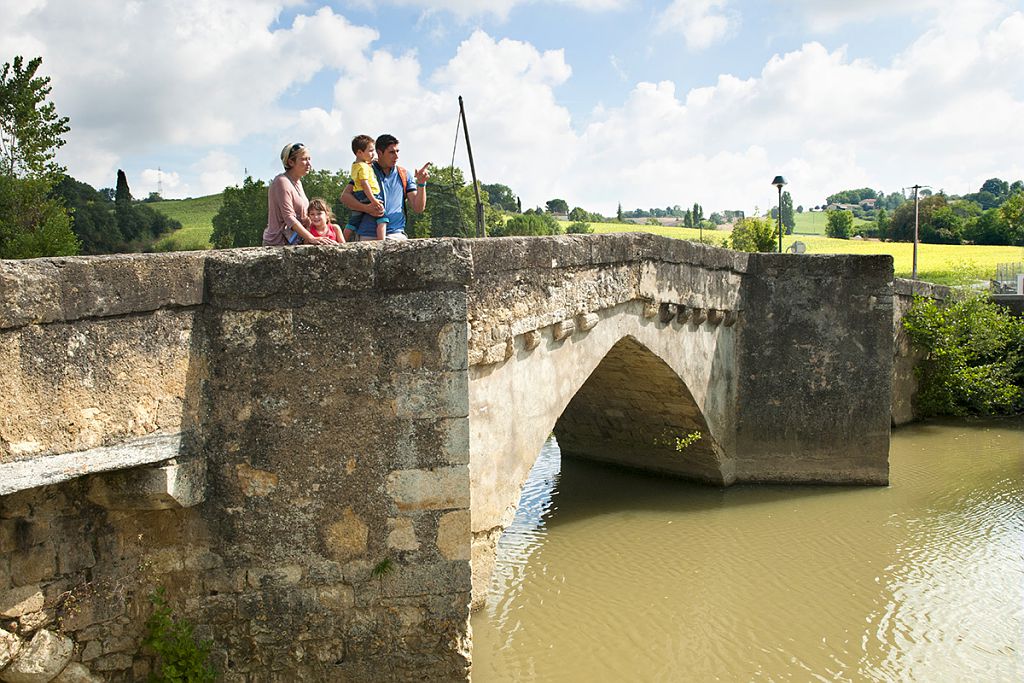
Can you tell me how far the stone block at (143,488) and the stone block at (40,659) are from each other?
1.92ft

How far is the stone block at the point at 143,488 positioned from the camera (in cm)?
368

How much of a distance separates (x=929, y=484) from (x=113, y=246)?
3015 centimetres

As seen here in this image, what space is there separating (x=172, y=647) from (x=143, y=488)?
32.7 inches

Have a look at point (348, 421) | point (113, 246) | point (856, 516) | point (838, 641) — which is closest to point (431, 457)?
point (348, 421)

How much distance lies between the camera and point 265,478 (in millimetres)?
4016

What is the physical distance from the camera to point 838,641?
6.16 m

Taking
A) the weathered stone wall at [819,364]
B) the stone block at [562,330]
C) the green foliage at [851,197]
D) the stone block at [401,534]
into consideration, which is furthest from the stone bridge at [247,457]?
the green foliage at [851,197]

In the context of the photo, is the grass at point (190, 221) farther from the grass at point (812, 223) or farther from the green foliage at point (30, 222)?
the grass at point (812, 223)

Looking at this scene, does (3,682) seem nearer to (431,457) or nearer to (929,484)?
(431,457)

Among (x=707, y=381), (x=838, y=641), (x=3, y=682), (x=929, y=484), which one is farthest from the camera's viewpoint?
(x=929, y=484)

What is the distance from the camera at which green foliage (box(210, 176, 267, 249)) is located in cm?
3666

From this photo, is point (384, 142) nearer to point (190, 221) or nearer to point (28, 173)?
point (28, 173)

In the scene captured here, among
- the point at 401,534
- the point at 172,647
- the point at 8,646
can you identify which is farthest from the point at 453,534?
the point at 8,646

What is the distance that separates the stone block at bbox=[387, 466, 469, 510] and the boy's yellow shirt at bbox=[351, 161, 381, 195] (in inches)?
89.1
